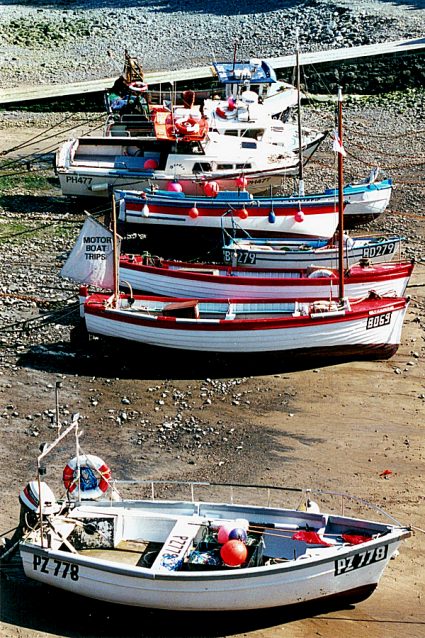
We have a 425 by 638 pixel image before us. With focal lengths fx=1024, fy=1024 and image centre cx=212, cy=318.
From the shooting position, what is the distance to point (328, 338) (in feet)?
69.8

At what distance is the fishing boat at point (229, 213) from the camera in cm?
2678

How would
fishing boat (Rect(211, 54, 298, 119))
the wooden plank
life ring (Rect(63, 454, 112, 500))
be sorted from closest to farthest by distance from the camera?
life ring (Rect(63, 454, 112, 500)) → fishing boat (Rect(211, 54, 298, 119)) → the wooden plank

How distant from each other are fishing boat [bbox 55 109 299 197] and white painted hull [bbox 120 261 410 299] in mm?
5281

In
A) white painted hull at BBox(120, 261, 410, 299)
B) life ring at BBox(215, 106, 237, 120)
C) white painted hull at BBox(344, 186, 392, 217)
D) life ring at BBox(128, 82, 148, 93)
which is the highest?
life ring at BBox(128, 82, 148, 93)

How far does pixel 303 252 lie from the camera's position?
24.6 metres

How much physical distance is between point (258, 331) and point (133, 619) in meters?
7.80

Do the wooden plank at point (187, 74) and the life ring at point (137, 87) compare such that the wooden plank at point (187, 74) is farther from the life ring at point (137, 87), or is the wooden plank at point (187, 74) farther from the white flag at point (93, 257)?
the white flag at point (93, 257)

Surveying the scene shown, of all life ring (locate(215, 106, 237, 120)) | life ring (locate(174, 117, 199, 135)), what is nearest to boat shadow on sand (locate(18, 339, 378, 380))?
life ring (locate(174, 117, 199, 135))

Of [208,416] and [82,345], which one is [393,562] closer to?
[208,416]

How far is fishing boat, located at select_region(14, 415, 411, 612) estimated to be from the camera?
14.2 m

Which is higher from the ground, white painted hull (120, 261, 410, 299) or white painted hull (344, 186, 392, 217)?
white painted hull (344, 186, 392, 217)

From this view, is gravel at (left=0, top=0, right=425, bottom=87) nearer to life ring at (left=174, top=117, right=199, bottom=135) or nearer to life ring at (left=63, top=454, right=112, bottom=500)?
life ring at (left=174, top=117, right=199, bottom=135)

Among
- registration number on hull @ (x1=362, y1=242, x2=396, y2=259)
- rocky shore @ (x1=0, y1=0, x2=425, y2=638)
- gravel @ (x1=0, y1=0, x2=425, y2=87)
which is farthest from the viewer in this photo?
gravel @ (x1=0, y1=0, x2=425, y2=87)

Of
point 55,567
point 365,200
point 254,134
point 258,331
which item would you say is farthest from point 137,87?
point 55,567
